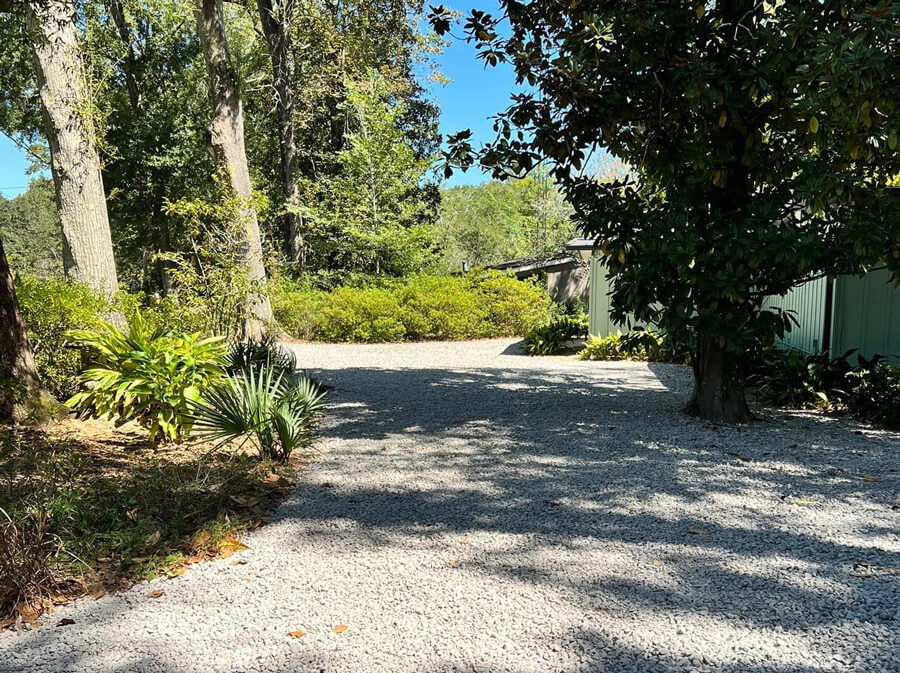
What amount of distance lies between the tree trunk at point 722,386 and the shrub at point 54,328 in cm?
605

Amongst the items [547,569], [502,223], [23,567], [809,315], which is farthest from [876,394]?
[502,223]

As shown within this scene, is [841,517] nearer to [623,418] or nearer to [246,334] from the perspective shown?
[623,418]

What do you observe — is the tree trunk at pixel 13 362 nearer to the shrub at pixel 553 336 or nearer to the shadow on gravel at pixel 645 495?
the shadow on gravel at pixel 645 495

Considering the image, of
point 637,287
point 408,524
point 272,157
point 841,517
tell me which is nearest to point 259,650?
point 408,524

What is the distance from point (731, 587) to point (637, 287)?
3.21m

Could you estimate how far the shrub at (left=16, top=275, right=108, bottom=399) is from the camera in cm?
573

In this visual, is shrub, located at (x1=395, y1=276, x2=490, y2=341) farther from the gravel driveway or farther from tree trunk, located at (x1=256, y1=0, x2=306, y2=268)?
the gravel driveway

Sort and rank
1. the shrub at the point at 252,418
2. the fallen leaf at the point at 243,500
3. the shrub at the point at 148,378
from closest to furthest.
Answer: the fallen leaf at the point at 243,500 < the shrub at the point at 252,418 < the shrub at the point at 148,378

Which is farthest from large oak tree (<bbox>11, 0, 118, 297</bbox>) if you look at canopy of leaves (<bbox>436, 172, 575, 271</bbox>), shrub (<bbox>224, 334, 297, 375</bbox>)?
canopy of leaves (<bbox>436, 172, 575, 271</bbox>)

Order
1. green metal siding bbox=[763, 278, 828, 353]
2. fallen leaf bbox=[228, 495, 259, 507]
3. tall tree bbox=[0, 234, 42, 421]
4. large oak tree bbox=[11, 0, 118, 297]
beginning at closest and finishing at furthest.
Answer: fallen leaf bbox=[228, 495, 259, 507] < tall tree bbox=[0, 234, 42, 421] < large oak tree bbox=[11, 0, 118, 297] < green metal siding bbox=[763, 278, 828, 353]

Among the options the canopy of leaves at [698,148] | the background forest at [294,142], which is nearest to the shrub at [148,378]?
the canopy of leaves at [698,148]

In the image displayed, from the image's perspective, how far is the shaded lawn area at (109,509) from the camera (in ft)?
8.91

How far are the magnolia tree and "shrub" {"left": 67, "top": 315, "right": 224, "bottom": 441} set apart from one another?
3.00 m

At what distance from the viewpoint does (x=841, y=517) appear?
3535 mm
